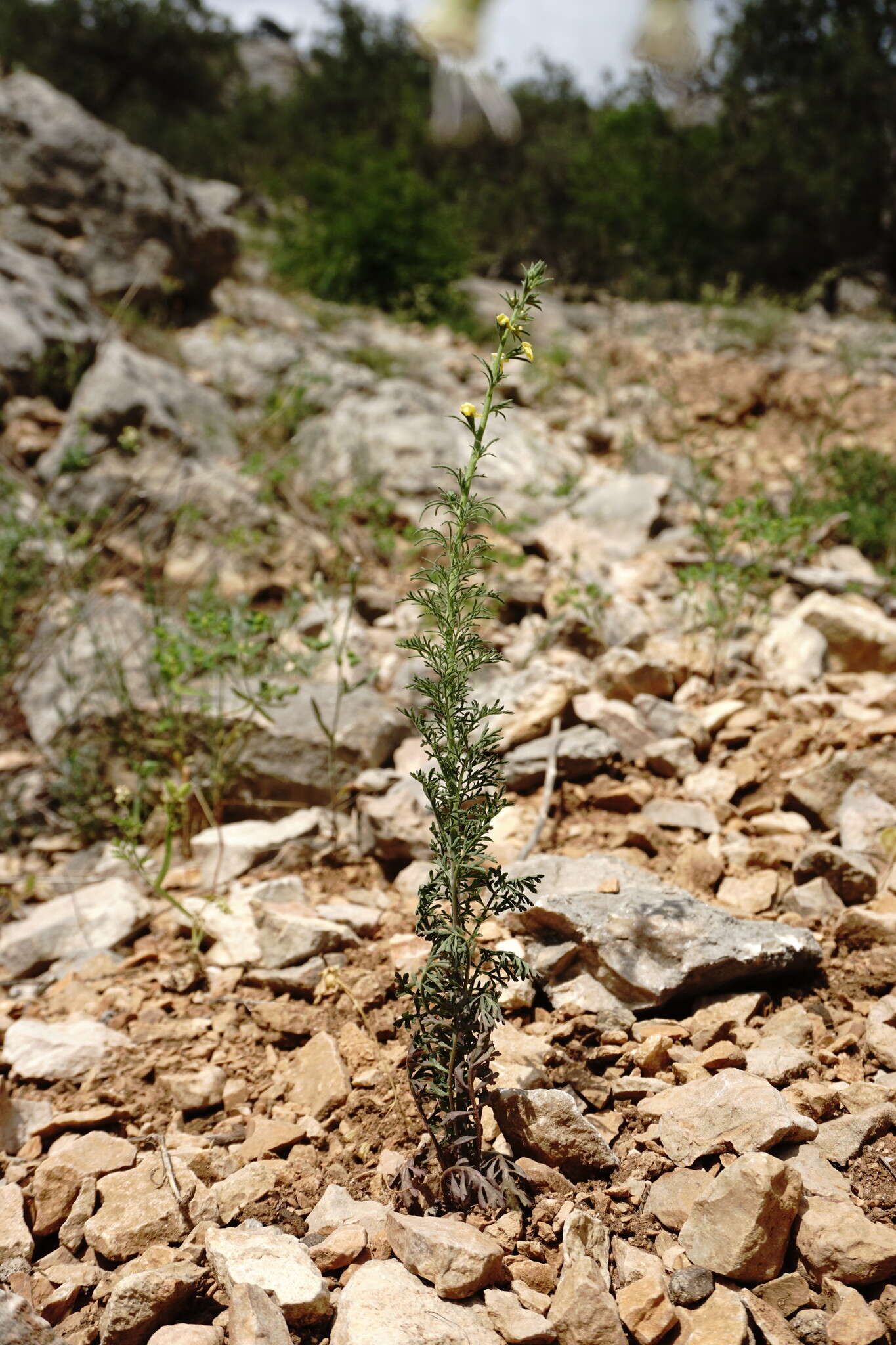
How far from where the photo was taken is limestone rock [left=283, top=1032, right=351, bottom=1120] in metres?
1.98

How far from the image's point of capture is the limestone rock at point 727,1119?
5.45ft

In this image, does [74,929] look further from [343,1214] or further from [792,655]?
[792,655]

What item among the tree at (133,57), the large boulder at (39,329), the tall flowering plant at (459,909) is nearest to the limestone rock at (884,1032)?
the tall flowering plant at (459,909)

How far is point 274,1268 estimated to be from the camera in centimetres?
151

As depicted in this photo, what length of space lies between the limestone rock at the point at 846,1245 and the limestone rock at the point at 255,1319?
833mm

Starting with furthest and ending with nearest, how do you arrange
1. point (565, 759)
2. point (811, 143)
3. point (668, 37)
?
point (811, 143) → point (565, 759) → point (668, 37)

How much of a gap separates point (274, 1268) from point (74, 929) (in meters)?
1.51

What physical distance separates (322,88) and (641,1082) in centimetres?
1944

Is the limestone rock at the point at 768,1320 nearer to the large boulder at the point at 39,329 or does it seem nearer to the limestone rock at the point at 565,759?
the limestone rock at the point at 565,759

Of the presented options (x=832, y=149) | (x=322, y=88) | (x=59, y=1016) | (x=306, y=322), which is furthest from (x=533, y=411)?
(x=322, y=88)

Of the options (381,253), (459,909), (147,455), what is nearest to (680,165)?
(381,253)

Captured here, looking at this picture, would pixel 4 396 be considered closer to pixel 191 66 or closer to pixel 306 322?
pixel 306 322

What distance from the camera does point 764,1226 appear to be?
1.48 m

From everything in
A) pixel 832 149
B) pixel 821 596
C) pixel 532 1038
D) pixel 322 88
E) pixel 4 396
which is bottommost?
pixel 532 1038
